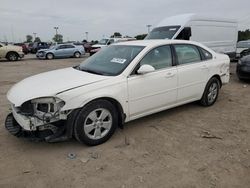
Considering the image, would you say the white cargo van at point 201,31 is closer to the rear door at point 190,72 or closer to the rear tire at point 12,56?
the rear door at point 190,72

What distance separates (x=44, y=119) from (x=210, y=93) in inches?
142

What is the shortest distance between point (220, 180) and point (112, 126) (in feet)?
5.52

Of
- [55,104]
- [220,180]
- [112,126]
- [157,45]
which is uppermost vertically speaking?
[157,45]

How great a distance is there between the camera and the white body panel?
11.4 feet

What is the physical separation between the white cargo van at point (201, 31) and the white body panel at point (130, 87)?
5741mm

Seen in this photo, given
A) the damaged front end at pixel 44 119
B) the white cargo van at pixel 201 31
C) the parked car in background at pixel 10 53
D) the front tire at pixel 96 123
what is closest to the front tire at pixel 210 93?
the front tire at pixel 96 123

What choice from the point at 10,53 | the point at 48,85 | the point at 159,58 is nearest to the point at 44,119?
the point at 48,85

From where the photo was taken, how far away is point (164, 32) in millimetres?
11055

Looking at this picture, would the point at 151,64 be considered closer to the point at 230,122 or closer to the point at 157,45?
the point at 157,45

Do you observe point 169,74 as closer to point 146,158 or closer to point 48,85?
point 146,158

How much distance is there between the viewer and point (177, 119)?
477 cm

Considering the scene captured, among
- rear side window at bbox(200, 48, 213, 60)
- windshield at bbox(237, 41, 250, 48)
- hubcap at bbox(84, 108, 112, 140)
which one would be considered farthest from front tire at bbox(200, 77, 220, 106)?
windshield at bbox(237, 41, 250, 48)

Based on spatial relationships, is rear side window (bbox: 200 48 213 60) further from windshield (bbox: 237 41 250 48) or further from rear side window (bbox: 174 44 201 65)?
windshield (bbox: 237 41 250 48)

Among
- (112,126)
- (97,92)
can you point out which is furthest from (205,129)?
(97,92)
